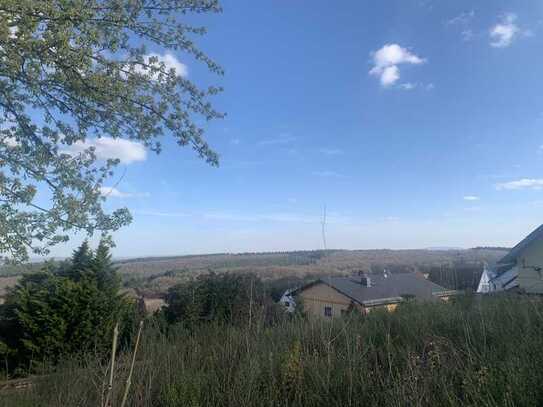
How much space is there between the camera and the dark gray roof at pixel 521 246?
15.2 metres

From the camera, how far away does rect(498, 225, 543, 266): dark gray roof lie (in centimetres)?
1516

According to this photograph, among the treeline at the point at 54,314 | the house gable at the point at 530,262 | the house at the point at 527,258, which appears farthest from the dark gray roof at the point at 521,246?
the treeline at the point at 54,314

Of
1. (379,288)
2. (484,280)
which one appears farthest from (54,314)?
(379,288)

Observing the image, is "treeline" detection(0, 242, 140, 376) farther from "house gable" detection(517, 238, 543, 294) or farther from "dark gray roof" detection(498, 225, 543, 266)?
"house gable" detection(517, 238, 543, 294)

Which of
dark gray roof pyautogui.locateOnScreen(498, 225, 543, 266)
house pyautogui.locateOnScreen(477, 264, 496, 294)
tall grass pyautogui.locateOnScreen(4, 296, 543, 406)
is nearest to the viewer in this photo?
tall grass pyautogui.locateOnScreen(4, 296, 543, 406)

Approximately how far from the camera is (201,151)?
5359 mm

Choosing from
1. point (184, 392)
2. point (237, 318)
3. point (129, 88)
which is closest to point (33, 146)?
point (129, 88)

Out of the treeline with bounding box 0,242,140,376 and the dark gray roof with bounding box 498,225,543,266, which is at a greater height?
the dark gray roof with bounding box 498,225,543,266

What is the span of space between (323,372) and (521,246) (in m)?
17.1

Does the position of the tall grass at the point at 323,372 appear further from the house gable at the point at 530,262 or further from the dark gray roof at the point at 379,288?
the dark gray roof at the point at 379,288

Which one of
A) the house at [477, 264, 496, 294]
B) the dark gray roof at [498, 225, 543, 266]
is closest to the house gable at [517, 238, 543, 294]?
the dark gray roof at [498, 225, 543, 266]

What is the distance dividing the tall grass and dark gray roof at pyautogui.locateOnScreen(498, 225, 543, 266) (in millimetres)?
14108

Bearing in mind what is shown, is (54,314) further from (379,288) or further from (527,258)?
(379,288)

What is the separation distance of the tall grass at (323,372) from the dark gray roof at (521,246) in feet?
46.3
